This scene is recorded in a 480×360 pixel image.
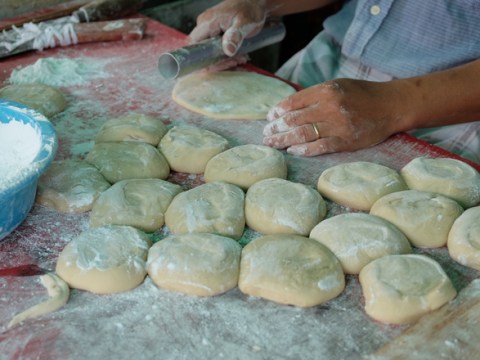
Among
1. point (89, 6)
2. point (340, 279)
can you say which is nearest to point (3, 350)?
point (340, 279)

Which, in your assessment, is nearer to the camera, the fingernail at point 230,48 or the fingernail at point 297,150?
the fingernail at point 297,150

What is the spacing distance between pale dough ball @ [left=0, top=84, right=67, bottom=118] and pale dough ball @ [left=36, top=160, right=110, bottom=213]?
35 centimetres

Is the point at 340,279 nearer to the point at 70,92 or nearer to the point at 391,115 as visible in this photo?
the point at 391,115

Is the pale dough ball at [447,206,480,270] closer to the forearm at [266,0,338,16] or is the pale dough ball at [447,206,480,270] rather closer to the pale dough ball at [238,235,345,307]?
the pale dough ball at [238,235,345,307]

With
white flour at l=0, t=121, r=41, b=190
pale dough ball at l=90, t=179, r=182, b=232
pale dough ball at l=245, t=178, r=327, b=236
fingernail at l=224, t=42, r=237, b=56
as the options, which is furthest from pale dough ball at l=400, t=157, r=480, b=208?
white flour at l=0, t=121, r=41, b=190

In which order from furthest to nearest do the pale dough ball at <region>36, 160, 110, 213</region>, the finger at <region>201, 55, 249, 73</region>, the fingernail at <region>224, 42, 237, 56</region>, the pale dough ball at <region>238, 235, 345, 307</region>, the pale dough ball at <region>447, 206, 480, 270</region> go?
the finger at <region>201, 55, 249, 73</region> < the fingernail at <region>224, 42, 237, 56</region> < the pale dough ball at <region>36, 160, 110, 213</region> < the pale dough ball at <region>447, 206, 480, 270</region> < the pale dough ball at <region>238, 235, 345, 307</region>

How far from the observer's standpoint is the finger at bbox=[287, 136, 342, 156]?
176cm

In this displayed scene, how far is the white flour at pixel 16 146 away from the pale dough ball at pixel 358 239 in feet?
2.33

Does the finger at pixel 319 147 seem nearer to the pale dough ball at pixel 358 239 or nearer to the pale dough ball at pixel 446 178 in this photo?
the pale dough ball at pixel 446 178

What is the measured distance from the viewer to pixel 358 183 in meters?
1.57

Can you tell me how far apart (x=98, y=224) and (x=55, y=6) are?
148cm

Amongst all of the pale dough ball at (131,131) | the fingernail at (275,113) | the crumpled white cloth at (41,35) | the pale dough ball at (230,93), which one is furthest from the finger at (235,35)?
the crumpled white cloth at (41,35)

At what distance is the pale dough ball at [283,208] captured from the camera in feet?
4.74

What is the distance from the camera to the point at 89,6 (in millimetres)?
2424
